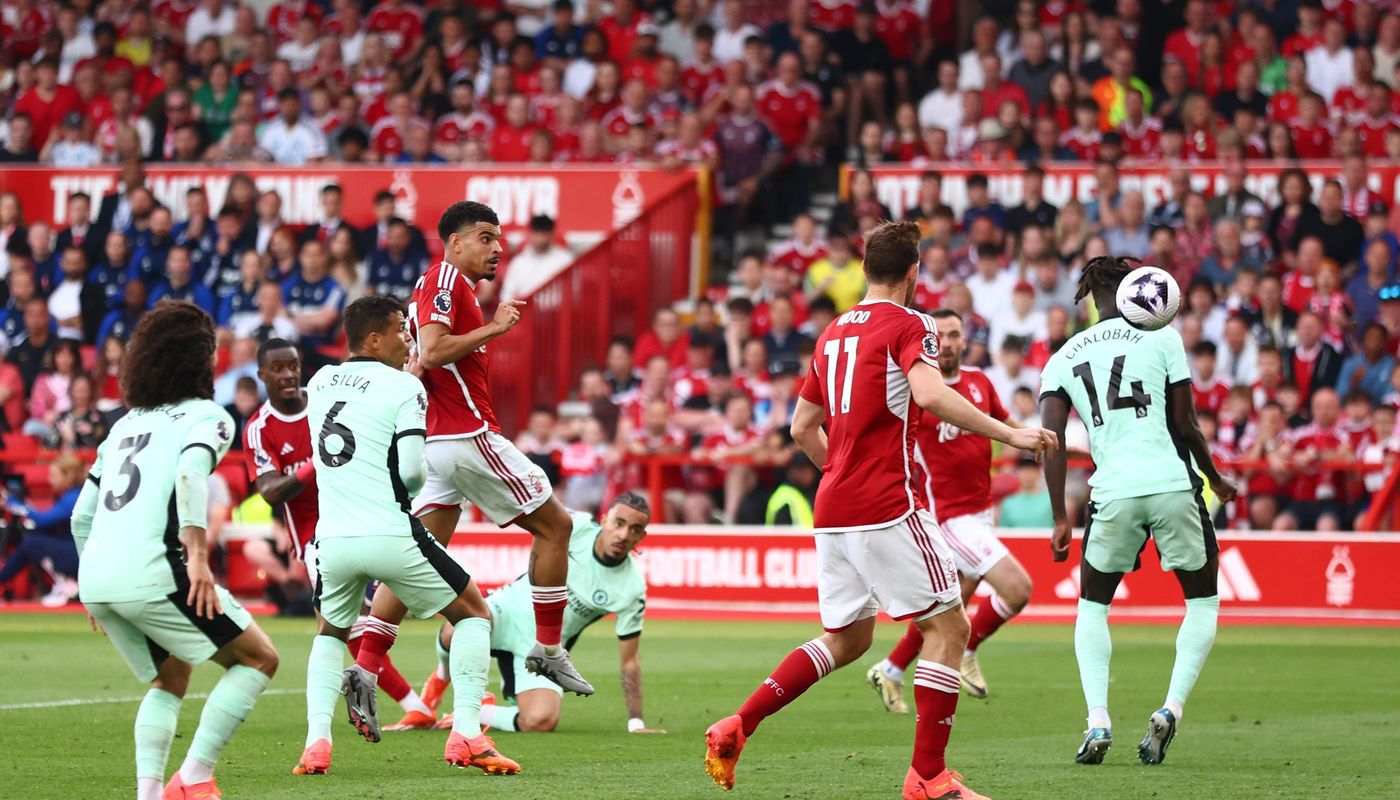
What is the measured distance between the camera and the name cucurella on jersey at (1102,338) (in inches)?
357

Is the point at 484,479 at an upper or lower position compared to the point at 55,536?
upper

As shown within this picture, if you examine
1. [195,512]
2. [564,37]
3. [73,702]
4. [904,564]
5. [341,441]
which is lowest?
[73,702]

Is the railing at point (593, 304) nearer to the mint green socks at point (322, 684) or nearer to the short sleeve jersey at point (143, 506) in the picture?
the mint green socks at point (322, 684)

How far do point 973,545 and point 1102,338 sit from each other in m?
3.00

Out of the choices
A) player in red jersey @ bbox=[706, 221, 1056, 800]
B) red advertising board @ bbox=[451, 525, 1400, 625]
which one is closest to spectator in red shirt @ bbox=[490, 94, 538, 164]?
red advertising board @ bbox=[451, 525, 1400, 625]

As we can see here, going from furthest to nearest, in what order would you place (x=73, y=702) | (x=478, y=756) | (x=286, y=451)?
(x=73, y=702)
(x=286, y=451)
(x=478, y=756)

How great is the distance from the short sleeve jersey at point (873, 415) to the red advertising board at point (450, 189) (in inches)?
604

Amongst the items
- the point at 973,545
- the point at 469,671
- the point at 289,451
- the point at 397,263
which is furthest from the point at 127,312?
the point at 469,671

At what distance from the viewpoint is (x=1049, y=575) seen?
720 inches

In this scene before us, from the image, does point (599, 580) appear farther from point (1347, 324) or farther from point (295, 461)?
point (1347, 324)

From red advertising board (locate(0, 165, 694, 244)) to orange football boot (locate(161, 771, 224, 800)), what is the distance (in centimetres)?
1635

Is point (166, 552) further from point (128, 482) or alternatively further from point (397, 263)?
point (397, 263)

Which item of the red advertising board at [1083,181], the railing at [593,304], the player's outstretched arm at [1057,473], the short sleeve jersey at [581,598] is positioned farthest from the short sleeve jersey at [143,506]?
the red advertising board at [1083,181]

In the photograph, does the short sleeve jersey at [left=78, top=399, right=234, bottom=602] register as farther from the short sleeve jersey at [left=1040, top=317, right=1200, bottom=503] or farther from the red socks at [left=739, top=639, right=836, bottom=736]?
the short sleeve jersey at [left=1040, top=317, right=1200, bottom=503]
